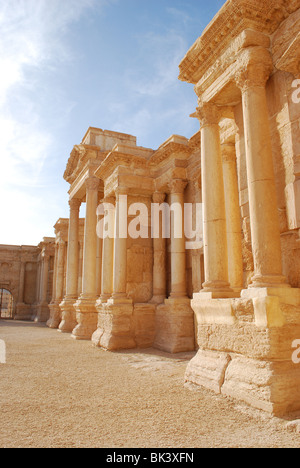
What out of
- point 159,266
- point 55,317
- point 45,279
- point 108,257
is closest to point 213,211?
point 159,266

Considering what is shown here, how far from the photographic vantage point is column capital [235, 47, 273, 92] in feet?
19.4

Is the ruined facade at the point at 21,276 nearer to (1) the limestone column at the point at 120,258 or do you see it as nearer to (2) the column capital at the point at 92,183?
(2) the column capital at the point at 92,183

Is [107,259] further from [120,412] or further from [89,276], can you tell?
[120,412]

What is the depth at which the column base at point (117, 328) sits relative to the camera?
36.3ft

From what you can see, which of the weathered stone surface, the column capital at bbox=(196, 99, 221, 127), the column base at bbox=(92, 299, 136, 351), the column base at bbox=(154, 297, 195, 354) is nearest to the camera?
the weathered stone surface

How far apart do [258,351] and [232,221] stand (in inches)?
149

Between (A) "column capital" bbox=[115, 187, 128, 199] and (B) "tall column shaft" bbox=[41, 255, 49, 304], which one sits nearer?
(A) "column capital" bbox=[115, 187, 128, 199]

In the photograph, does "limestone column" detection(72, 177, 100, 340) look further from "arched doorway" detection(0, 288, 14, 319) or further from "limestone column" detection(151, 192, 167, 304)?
"arched doorway" detection(0, 288, 14, 319)

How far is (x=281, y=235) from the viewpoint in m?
5.80

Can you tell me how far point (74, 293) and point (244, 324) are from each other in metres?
12.9

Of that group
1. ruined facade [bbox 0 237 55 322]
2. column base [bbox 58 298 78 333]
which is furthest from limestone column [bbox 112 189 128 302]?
ruined facade [bbox 0 237 55 322]
